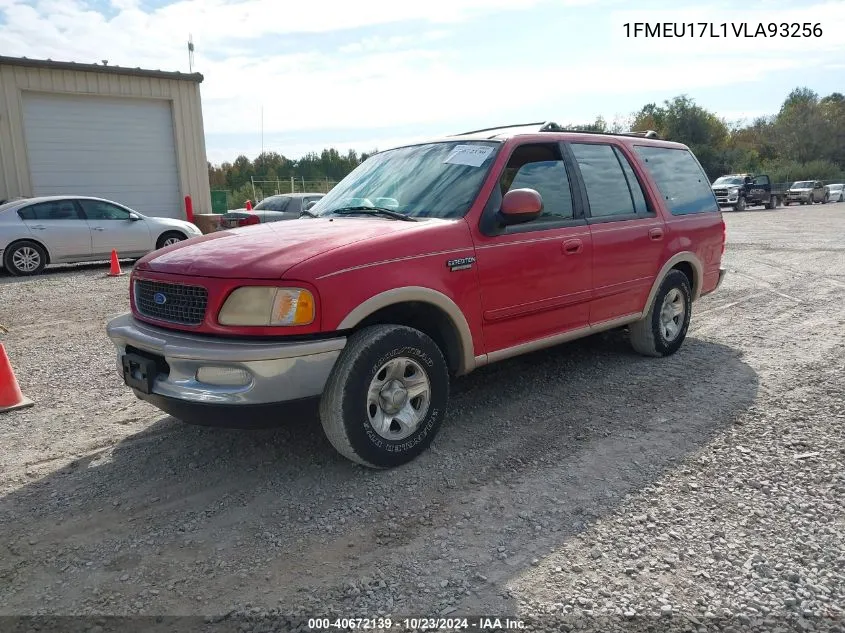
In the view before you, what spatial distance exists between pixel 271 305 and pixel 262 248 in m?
0.43

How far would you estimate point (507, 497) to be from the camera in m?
3.35

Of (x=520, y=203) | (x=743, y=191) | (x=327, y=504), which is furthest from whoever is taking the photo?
(x=743, y=191)

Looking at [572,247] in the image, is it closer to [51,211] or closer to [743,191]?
[51,211]

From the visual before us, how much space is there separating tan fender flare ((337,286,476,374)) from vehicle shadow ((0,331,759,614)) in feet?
1.76

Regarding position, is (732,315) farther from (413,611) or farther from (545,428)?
(413,611)

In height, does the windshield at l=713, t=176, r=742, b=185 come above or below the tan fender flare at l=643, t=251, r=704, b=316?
above

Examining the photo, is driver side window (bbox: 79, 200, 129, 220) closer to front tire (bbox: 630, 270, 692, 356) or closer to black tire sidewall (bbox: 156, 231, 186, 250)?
black tire sidewall (bbox: 156, 231, 186, 250)

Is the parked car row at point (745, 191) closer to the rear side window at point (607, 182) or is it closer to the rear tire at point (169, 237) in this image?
the rear tire at point (169, 237)

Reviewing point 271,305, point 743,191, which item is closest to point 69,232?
point 271,305

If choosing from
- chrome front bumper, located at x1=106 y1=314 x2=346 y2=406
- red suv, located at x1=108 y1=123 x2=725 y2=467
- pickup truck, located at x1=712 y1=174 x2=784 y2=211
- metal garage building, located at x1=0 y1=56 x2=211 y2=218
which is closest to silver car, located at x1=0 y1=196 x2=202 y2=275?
metal garage building, located at x1=0 y1=56 x2=211 y2=218

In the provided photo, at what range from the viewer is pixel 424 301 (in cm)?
369

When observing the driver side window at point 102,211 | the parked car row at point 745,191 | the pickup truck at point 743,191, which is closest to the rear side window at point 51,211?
the driver side window at point 102,211

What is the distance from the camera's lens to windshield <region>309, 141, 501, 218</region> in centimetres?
416

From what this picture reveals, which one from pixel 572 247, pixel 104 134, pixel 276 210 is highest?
pixel 104 134
